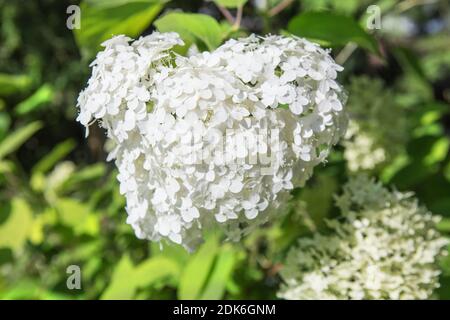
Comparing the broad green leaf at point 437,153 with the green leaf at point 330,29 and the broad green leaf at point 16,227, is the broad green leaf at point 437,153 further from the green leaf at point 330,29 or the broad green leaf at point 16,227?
the broad green leaf at point 16,227

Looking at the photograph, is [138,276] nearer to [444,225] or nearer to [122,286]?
[122,286]

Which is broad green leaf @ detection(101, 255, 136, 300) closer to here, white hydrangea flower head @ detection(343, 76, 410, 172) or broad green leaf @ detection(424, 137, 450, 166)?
white hydrangea flower head @ detection(343, 76, 410, 172)

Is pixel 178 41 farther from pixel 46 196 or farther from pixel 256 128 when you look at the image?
pixel 46 196

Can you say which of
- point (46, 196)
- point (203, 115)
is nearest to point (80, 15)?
point (203, 115)

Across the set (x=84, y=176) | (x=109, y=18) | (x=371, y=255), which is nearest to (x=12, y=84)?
(x=84, y=176)

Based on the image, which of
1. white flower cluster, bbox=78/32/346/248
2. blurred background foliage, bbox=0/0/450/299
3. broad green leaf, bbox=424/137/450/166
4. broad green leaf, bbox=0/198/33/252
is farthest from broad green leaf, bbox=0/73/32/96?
broad green leaf, bbox=424/137/450/166
